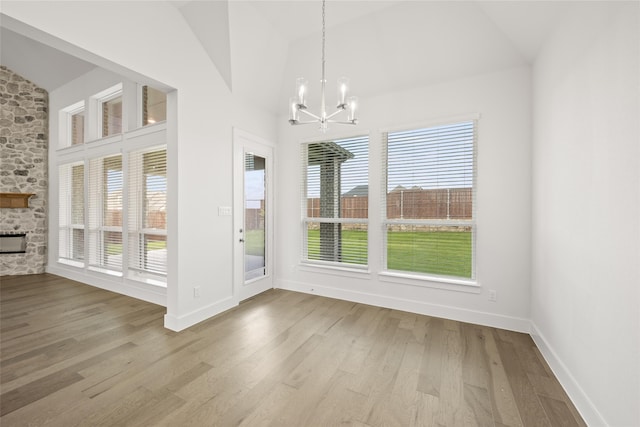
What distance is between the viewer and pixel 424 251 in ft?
11.6

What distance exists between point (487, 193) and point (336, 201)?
197 centimetres

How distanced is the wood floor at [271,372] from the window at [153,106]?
8.81 ft

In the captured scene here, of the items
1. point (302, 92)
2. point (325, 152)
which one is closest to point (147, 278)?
point (325, 152)

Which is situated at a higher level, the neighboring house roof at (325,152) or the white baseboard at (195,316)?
the neighboring house roof at (325,152)

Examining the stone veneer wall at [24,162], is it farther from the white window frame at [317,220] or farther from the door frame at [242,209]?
the white window frame at [317,220]

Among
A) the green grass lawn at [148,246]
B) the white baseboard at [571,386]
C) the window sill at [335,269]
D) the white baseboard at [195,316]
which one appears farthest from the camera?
the window sill at [335,269]

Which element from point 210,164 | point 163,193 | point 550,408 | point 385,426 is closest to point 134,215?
point 163,193

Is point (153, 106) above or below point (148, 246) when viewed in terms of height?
above

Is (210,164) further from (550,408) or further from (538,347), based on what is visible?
(538,347)

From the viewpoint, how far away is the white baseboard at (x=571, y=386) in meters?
1.61

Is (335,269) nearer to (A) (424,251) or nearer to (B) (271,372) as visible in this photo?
(A) (424,251)

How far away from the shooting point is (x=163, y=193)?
12.1 ft

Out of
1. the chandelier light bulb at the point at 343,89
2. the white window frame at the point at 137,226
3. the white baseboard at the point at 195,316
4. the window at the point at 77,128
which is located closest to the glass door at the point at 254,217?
the white baseboard at the point at 195,316

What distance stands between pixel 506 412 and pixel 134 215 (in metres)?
4.70
